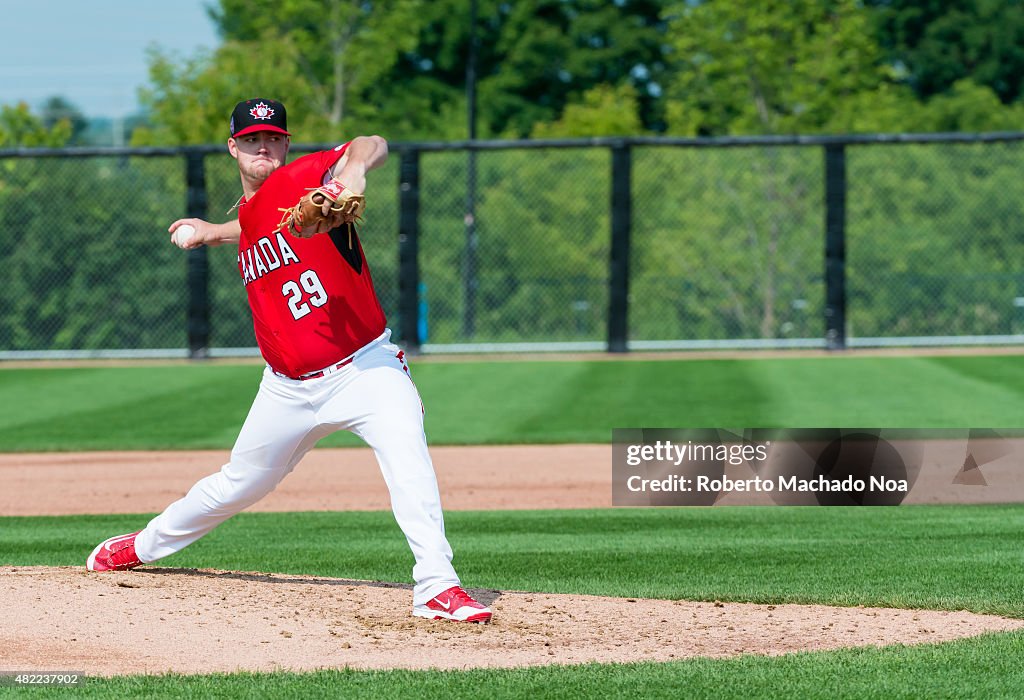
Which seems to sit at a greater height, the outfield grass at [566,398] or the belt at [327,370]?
the belt at [327,370]

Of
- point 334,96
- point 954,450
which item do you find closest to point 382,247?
point 954,450

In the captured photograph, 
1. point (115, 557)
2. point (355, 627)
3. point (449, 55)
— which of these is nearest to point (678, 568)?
point (355, 627)

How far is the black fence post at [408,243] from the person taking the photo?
726 inches

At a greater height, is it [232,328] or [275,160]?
[275,160]

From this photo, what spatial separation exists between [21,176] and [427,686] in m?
18.0

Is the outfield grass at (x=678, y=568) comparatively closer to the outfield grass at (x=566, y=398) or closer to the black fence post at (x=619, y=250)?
the outfield grass at (x=566, y=398)

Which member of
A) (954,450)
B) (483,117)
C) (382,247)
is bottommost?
(954,450)

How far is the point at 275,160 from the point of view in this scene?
5.61 metres

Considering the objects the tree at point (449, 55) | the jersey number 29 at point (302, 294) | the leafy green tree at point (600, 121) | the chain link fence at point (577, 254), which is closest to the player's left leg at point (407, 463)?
the jersey number 29 at point (302, 294)

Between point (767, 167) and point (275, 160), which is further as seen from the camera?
point (767, 167)

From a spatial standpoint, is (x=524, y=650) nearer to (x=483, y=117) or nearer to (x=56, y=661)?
(x=56, y=661)

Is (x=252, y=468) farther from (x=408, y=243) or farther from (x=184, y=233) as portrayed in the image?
(x=408, y=243)

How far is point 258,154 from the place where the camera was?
18.3 ft

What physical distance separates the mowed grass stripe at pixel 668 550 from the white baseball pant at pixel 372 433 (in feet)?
3.75
